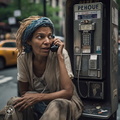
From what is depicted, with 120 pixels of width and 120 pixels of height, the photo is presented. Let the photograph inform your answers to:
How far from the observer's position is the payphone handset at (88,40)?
12.4 feet

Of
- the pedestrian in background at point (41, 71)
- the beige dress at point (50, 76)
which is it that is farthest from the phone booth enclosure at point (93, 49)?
the pedestrian in background at point (41, 71)

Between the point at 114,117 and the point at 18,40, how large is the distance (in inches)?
75.1

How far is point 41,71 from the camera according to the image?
3.02 meters

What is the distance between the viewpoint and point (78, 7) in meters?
3.89

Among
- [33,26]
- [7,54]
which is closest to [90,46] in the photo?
[33,26]

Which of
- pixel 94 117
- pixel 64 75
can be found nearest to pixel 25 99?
pixel 64 75

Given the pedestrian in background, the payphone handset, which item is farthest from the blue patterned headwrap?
the payphone handset

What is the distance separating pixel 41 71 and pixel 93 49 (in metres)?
1.16

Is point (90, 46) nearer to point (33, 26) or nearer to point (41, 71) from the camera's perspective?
point (41, 71)

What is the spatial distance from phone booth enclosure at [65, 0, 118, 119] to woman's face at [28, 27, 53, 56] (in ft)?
3.62

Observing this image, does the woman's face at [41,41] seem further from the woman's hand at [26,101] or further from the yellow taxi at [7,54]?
the yellow taxi at [7,54]

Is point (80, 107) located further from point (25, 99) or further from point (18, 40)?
point (18, 40)

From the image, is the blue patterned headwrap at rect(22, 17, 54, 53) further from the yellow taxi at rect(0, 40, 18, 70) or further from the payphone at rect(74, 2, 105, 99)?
the yellow taxi at rect(0, 40, 18, 70)

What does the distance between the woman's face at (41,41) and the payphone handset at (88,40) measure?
109 centimetres
